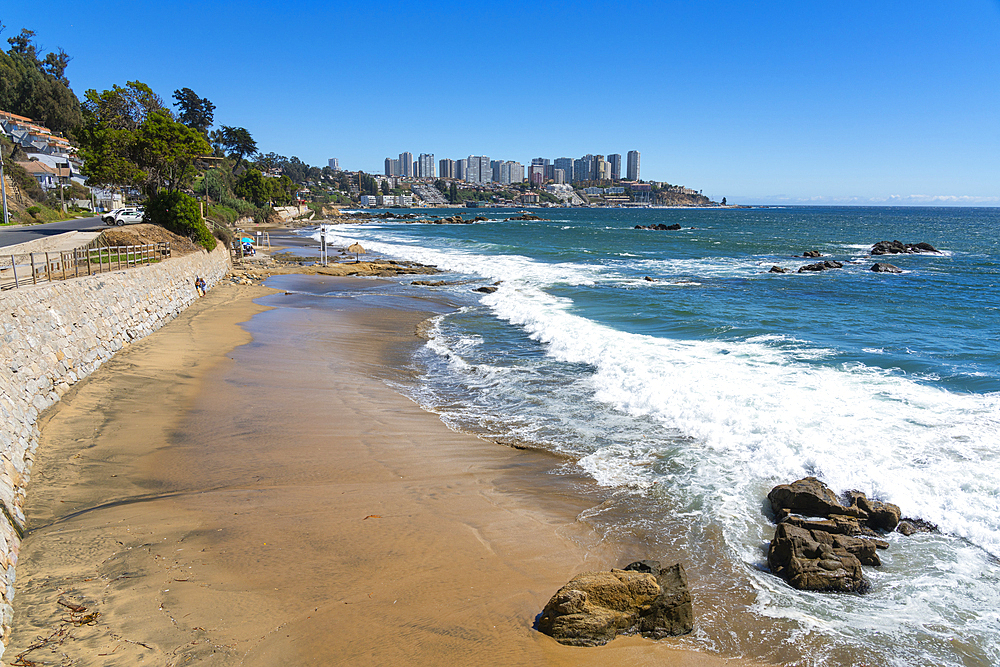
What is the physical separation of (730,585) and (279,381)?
10.6 m

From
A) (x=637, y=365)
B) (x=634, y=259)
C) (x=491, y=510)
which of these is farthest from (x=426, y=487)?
(x=634, y=259)

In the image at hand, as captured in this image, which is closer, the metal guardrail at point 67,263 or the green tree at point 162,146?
the metal guardrail at point 67,263

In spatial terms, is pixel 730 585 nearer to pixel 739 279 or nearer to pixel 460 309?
pixel 460 309

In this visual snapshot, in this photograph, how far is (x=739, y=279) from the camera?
116ft

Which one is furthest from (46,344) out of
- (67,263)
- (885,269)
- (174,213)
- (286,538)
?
(885,269)

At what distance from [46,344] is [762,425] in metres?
14.2

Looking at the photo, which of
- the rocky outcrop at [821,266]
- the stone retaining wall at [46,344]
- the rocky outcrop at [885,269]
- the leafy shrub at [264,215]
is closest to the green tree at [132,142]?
the stone retaining wall at [46,344]

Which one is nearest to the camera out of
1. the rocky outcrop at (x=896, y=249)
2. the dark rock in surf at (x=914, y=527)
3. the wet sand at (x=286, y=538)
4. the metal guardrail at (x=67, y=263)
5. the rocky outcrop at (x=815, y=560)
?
the wet sand at (x=286, y=538)

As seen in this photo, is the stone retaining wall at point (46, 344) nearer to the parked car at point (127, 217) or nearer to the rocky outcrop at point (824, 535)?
the rocky outcrop at point (824, 535)

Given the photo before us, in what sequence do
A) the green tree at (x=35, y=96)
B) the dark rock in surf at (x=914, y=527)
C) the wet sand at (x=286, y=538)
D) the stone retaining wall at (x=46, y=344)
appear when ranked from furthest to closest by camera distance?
1. the green tree at (x=35, y=96)
2. the dark rock in surf at (x=914, y=527)
3. the stone retaining wall at (x=46, y=344)
4. the wet sand at (x=286, y=538)

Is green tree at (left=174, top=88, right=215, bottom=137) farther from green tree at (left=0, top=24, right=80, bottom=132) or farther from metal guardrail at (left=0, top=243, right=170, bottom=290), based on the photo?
metal guardrail at (left=0, top=243, right=170, bottom=290)

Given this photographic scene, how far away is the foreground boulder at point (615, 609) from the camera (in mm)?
5469

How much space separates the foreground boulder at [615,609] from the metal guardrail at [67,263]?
1339 centimetres

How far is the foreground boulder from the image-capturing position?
5469 millimetres
